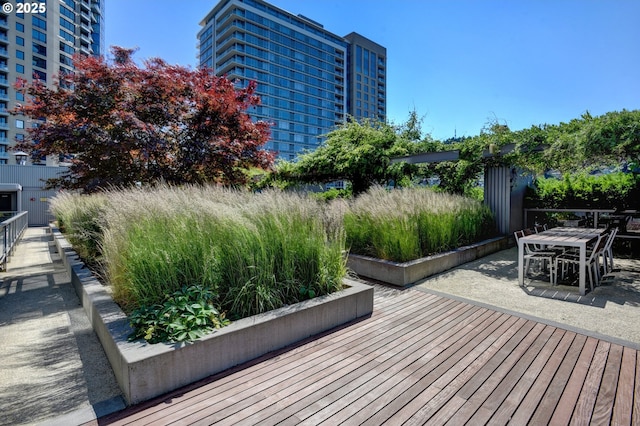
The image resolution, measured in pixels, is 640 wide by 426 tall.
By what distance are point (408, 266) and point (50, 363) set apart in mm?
3853

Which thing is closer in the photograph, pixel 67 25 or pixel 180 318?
pixel 180 318

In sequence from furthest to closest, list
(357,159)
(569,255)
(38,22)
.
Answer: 1. (38,22)
2. (357,159)
3. (569,255)

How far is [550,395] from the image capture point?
1.91 meters

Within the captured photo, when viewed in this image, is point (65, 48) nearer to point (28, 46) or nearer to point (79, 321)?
point (28, 46)

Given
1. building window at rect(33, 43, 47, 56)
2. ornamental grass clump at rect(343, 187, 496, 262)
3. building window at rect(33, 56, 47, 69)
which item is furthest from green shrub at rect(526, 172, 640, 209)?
building window at rect(33, 43, 47, 56)

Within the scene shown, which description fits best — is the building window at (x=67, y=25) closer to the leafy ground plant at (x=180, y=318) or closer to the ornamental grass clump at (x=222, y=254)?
the ornamental grass clump at (x=222, y=254)

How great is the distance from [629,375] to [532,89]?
1057 cm

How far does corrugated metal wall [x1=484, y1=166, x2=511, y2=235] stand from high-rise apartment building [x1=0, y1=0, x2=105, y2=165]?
163ft

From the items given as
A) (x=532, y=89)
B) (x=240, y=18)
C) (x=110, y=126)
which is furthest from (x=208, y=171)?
(x=240, y=18)

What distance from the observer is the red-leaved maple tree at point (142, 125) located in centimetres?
534

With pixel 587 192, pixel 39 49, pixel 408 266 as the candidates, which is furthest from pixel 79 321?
pixel 39 49

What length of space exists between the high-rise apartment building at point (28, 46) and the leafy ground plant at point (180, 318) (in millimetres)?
49912

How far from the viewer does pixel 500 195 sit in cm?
745

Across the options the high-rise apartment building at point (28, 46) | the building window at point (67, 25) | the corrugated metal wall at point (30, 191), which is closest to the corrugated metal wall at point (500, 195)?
the corrugated metal wall at point (30, 191)
